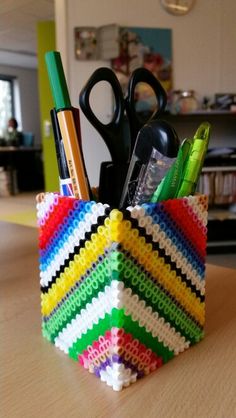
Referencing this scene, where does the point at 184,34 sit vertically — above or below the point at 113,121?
above

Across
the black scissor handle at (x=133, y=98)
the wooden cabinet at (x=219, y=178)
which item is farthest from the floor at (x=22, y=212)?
the black scissor handle at (x=133, y=98)

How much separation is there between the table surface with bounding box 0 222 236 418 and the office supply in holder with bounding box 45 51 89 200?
0.47 feet

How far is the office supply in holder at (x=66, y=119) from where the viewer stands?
0.29 m

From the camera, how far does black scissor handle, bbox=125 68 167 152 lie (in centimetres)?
37

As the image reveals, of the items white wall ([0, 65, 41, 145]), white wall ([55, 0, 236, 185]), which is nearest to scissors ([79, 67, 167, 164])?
white wall ([55, 0, 236, 185])

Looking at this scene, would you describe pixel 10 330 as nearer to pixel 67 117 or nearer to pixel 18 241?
pixel 67 117

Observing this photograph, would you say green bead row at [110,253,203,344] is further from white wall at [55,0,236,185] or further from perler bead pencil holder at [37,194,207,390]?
white wall at [55,0,236,185]

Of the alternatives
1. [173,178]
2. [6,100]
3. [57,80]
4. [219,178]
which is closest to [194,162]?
[173,178]

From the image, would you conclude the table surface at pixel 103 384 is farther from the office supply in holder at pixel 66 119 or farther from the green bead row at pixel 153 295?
the office supply in holder at pixel 66 119

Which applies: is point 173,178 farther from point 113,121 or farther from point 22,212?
point 22,212

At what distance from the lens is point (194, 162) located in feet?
0.93

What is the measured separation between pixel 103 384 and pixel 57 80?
0.24 meters

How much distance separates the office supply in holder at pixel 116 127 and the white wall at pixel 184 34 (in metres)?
1.56

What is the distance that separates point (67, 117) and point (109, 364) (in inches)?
7.6
